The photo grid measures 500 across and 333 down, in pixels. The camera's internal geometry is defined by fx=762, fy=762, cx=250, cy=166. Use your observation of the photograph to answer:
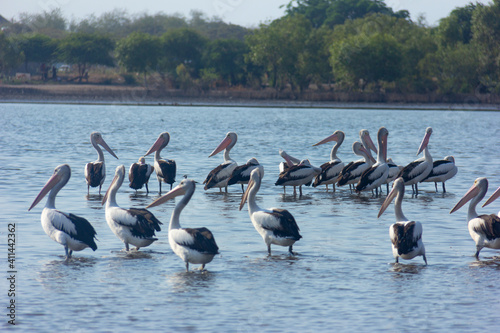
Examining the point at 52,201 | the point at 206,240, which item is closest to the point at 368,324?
the point at 206,240

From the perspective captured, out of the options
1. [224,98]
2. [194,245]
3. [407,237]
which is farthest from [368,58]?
[194,245]

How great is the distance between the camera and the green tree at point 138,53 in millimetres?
89688

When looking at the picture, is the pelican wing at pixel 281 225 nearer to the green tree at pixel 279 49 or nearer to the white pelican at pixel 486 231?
the white pelican at pixel 486 231

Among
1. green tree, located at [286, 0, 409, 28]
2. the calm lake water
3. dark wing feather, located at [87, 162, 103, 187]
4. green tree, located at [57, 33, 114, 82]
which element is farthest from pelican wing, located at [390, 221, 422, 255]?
green tree, located at [286, 0, 409, 28]

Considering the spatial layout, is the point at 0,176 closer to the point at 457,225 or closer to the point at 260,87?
the point at 457,225

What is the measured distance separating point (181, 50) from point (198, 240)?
292 feet

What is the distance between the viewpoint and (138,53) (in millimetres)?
89625

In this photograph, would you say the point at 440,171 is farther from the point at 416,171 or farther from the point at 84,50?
the point at 84,50

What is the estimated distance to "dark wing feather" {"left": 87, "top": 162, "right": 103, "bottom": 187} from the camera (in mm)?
14438

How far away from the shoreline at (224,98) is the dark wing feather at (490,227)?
68.4 metres

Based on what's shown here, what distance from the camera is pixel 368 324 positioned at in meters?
7.05

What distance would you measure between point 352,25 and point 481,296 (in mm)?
87355

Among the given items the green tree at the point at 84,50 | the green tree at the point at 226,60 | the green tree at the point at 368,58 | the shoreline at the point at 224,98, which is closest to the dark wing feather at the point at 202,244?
the shoreline at the point at 224,98

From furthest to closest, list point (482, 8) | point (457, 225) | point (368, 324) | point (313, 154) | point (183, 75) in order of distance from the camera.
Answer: point (183, 75) → point (482, 8) → point (313, 154) → point (457, 225) → point (368, 324)
